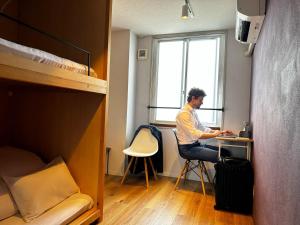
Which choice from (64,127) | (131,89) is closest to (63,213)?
(64,127)

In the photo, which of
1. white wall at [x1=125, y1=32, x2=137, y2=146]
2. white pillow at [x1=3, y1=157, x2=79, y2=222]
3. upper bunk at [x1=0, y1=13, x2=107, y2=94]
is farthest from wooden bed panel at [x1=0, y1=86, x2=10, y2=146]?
white wall at [x1=125, y1=32, x2=137, y2=146]

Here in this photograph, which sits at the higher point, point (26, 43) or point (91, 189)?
point (26, 43)

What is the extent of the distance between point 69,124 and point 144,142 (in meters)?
1.52

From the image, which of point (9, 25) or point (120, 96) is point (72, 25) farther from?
point (120, 96)

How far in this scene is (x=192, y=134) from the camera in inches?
111

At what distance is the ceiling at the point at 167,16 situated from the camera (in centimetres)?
259

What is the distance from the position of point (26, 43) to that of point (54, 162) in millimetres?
1233

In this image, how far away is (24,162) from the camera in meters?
1.97

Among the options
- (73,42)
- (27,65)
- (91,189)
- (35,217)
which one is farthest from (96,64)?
(35,217)

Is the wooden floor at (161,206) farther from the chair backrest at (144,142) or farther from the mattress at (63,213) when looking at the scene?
the chair backrest at (144,142)

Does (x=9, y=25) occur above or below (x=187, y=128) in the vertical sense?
above

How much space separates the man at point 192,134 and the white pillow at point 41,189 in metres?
1.45

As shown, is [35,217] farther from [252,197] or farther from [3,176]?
[252,197]

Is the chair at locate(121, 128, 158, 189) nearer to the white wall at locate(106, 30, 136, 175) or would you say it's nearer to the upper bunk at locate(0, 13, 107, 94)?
the white wall at locate(106, 30, 136, 175)
